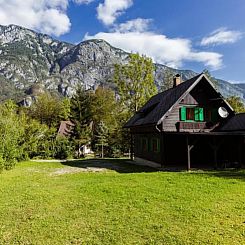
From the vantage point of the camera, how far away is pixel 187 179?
13.9 m

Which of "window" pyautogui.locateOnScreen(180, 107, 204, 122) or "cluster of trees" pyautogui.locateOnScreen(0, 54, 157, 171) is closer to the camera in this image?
"window" pyautogui.locateOnScreen(180, 107, 204, 122)

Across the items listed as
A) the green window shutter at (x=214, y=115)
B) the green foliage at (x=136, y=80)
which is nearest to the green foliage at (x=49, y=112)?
the green foliage at (x=136, y=80)

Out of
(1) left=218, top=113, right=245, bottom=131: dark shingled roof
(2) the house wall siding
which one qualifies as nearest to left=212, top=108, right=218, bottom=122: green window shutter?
(1) left=218, top=113, right=245, bottom=131: dark shingled roof

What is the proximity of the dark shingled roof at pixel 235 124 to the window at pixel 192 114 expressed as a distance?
1762 mm

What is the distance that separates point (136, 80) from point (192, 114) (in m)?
16.5

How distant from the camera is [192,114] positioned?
2025 centimetres

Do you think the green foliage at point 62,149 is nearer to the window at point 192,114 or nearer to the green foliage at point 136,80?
the green foliage at point 136,80

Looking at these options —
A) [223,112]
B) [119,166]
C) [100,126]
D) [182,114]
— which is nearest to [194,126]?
[182,114]

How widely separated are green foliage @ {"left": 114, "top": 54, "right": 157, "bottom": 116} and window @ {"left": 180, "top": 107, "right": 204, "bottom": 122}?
1520 centimetres

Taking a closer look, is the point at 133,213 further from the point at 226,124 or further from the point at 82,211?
the point at 226,124

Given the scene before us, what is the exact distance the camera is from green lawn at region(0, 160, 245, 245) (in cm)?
690

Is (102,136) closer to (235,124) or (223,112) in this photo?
(223,112)

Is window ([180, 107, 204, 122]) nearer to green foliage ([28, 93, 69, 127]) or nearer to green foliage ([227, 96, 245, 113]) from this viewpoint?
green foliage ([227, 96, 245, 113])

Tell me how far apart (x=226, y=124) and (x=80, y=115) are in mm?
19750
